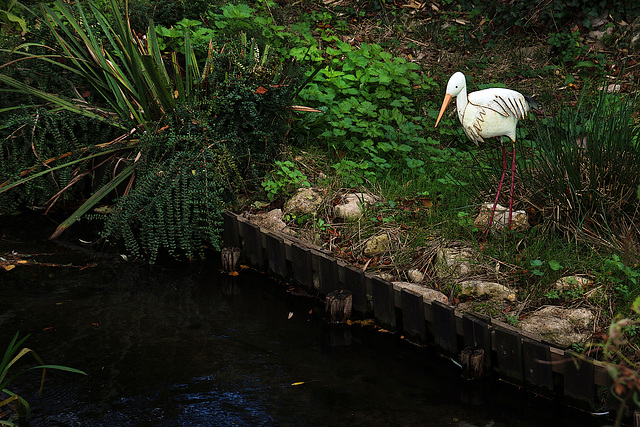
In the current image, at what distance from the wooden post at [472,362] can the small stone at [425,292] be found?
39cm

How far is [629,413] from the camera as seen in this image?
3.20m

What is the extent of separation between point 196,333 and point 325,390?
102cm

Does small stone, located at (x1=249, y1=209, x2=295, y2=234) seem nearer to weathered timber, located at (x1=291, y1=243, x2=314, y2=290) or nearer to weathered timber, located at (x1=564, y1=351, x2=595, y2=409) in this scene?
weathered timber, located at (x1=291, y1=243, x2=314, y2=290)

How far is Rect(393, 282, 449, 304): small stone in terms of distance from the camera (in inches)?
156

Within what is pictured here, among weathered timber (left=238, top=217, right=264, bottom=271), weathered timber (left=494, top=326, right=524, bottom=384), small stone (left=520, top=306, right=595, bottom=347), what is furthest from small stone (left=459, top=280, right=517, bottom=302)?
weathered timber (left=238, top=217, right=264, bottom=271)

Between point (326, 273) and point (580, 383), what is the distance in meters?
1.74

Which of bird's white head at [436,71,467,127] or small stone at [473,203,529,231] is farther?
small stone at [473,203,529,231]

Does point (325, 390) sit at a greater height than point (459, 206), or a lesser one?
lesser

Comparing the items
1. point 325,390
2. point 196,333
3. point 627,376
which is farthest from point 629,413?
point 196,333

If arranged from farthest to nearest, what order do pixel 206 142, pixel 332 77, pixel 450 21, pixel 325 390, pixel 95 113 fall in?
pixel 450 21 → pixel 332 77 → pixel 95 113 → pixel 206 142 → pixel 325 390

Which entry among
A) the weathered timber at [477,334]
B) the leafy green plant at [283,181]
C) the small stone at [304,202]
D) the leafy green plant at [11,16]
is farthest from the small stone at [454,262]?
the leafy green plant at [11,16]

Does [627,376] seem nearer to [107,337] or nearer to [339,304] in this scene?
[339,304]

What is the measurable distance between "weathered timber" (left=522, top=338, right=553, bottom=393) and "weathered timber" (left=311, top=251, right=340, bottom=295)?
135 cm

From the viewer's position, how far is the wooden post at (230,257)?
16.3ft
